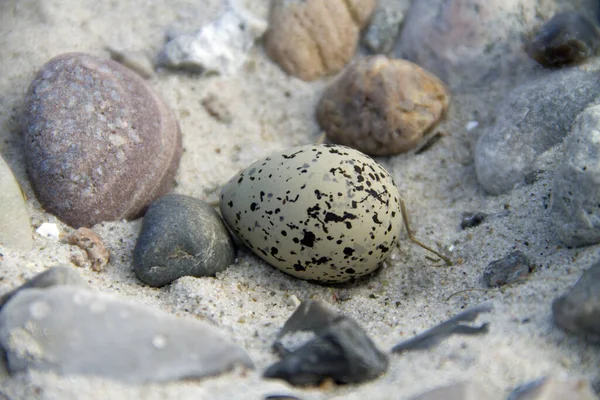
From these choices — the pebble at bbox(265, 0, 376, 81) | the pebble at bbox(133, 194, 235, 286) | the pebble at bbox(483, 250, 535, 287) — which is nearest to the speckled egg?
the pebble at bbox(133, 194, 235, 286)

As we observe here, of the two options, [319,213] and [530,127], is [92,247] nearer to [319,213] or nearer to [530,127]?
[319,213]

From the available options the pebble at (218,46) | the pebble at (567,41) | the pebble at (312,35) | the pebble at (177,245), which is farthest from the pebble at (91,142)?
the pebble at (567,41)

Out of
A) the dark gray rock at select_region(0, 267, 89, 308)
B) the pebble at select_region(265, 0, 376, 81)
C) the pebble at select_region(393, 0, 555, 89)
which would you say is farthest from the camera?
the pebble at select_region(265, 0, 376, 81)

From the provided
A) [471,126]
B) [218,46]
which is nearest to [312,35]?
[218,46]

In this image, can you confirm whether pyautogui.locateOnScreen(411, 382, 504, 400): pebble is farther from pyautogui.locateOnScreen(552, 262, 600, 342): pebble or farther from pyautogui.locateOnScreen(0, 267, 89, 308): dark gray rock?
pyautogui.locateOnScreen(0, 267, 89, 308): dark gray rock

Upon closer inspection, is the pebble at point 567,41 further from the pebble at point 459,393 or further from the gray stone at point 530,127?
the pebble at point 459,393
